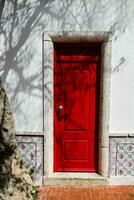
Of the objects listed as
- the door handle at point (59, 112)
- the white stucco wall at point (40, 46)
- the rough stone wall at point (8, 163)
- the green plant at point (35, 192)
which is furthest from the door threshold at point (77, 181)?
the rough stone wall at point (8, 163)

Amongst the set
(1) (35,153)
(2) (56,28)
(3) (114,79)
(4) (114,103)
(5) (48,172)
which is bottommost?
(5) (48,172)

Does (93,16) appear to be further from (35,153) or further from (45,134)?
(35,153)

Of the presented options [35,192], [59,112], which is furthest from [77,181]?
[59,112]

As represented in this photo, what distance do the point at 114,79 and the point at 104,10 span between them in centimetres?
124

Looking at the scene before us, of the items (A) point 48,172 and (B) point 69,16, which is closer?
(B) point 69,16

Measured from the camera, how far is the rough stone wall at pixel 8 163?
4.31 meters

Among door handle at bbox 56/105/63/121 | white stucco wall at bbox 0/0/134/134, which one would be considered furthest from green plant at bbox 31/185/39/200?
door handle at bbox 56/105/63/121

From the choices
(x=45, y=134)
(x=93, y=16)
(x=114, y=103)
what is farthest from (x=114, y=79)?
(x=45, y=134)

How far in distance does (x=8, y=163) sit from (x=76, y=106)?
7.13ft

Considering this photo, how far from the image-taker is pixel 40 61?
19.3ft

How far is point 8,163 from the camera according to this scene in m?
4.33

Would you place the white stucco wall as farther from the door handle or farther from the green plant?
the green plant

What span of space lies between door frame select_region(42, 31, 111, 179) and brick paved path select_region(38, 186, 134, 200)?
24cm

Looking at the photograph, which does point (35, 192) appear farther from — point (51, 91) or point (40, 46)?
point (40, 46)
